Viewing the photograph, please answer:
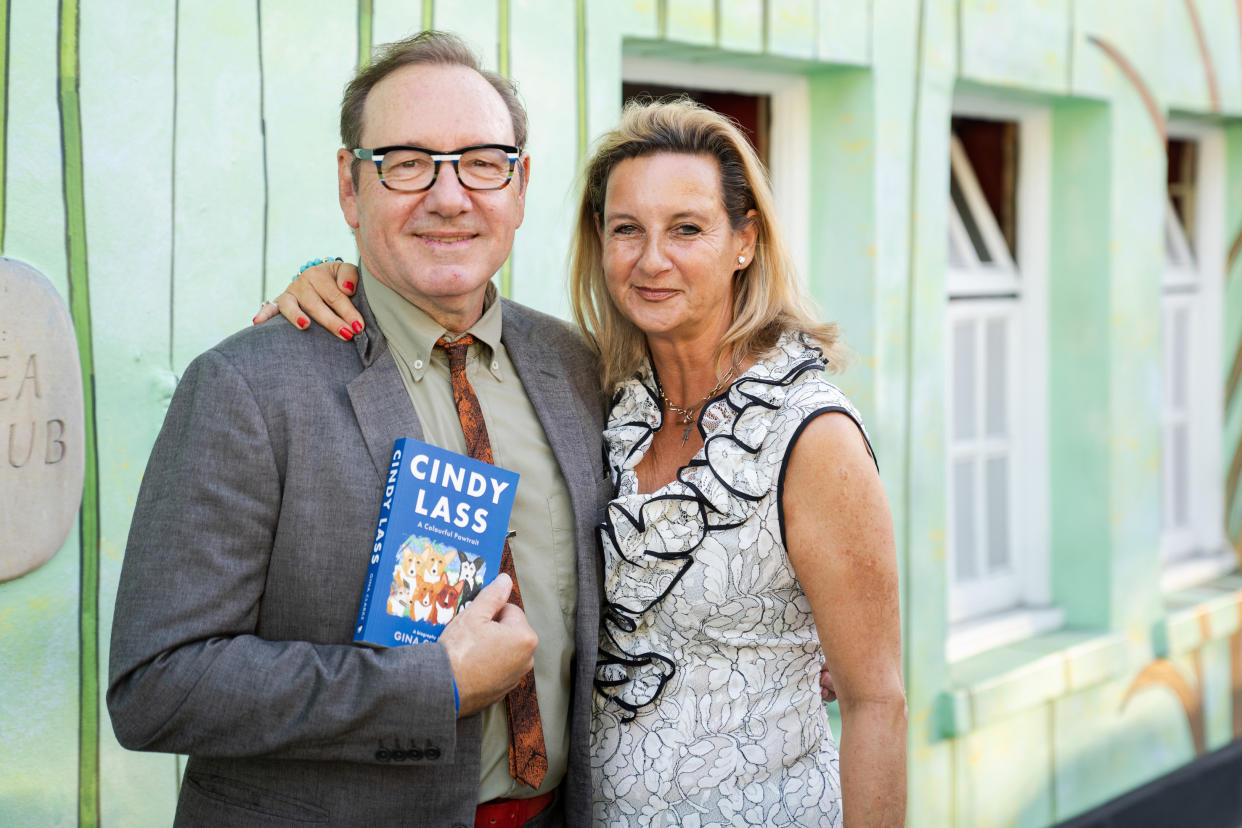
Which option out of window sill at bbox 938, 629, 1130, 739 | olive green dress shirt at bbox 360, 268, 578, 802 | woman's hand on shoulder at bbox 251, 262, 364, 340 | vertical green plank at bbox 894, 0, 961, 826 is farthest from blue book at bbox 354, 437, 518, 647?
window sill at bbox 938, 629, 1130, 739

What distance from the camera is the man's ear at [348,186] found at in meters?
1.87

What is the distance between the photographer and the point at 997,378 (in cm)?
449

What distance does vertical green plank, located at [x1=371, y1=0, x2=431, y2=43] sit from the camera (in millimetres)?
2654

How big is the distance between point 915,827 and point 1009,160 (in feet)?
7.89

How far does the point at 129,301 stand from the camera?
2.35 metres

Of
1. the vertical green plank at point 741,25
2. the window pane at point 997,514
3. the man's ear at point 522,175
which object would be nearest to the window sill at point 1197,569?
the window pane at point 997,514

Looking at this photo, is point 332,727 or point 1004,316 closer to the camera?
point 332,727

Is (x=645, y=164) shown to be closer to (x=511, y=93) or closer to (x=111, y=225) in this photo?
(x=511, y=93)

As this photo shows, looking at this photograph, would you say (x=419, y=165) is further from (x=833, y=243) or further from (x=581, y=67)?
(x=833, y=243)

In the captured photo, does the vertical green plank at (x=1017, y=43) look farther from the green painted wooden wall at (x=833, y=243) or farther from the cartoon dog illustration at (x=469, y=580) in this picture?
the cartoon dog illustration at (x=469, y=580)

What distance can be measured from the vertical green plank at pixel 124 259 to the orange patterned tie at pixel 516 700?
811 mm

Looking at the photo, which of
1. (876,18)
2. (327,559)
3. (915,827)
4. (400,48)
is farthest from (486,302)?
(915,827)

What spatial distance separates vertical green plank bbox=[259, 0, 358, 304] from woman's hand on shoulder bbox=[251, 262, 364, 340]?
64cm

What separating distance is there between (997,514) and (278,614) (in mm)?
3401
